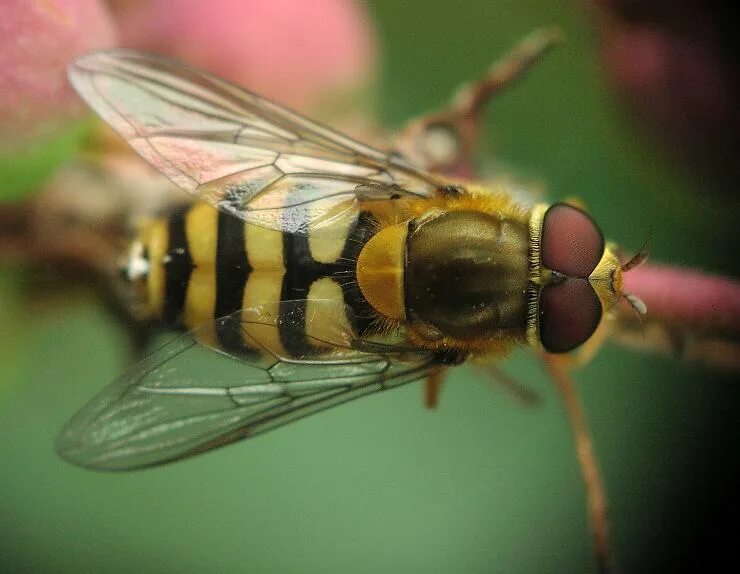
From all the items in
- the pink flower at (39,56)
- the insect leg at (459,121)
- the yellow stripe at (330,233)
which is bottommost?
the yellow stripe at (330,233)

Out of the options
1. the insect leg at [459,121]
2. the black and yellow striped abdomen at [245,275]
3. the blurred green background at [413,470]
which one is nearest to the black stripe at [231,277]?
the black and yellow striped abdomen at [245,275]

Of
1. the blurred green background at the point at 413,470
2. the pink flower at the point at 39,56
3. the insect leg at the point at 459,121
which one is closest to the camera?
the pink flower at the point at 39,56

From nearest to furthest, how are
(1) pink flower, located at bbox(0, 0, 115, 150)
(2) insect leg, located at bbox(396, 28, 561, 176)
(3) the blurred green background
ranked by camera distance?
(1) pink flower, located at bbox(0, 0, 115, 150) < (2) insect leg, located at bbox(396, 28, 561, 176) < (3) the blurred green background

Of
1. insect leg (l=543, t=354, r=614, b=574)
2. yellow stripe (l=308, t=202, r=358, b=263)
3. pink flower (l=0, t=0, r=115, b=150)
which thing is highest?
pink flower (l=0, t=0, r=115, b=150)

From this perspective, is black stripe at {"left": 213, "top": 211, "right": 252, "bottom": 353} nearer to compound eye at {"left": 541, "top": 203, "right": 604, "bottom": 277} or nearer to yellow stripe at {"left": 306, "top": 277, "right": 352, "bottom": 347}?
yellow stripe at {"left": 306, "top": 277, "right": 352, "bottom": 347}

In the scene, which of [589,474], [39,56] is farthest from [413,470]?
[39,56]

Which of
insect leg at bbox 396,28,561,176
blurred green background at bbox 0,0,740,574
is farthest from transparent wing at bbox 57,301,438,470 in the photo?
blurred green background at bbox 0,0,740,574

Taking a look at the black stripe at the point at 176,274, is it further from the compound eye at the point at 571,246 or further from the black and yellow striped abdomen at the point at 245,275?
the compound eye at the point at 571,246

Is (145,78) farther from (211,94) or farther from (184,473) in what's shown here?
(184,473)

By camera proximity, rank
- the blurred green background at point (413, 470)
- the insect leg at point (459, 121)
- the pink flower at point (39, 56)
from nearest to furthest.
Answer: the pink flower at point (39, 56) < the insect leg at point (459, 121) < the blurred green background at point (413, 470)
